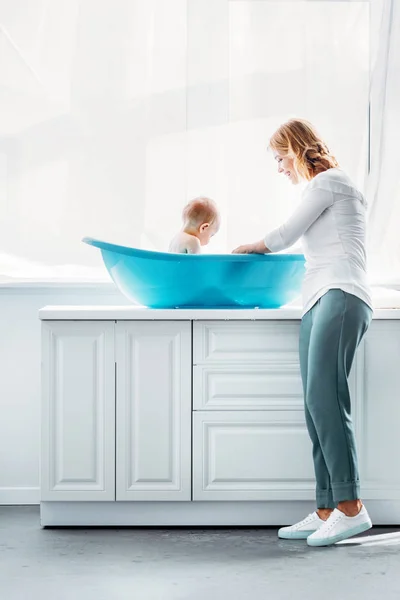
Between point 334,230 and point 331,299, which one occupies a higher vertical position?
point 334,230

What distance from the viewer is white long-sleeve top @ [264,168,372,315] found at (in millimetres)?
2414

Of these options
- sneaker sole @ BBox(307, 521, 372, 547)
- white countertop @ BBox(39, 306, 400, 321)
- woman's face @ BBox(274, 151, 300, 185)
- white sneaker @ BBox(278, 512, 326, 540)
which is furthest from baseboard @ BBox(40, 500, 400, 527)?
woman's face @ BBox(274, 151, 300, 185)

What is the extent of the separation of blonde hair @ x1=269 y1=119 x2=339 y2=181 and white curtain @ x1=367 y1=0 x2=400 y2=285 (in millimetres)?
732

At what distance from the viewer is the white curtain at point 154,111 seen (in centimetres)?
313

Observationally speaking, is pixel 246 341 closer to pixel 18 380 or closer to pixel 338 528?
pixel 338 528

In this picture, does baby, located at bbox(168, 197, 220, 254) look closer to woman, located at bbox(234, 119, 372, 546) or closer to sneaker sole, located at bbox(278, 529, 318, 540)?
woman, located at bbox(234, 119, 372, 546)

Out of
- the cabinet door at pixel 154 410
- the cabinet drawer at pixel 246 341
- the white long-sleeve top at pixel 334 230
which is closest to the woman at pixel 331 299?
the white long-sleeve top at pixel 334 230

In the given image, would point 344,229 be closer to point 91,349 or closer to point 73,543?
point 91,349

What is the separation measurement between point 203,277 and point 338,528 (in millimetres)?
848

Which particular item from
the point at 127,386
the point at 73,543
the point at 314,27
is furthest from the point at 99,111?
the point at 73,543

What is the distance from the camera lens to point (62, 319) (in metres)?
2.62

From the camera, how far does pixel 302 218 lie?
7.98 feet

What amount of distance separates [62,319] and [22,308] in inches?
21.7

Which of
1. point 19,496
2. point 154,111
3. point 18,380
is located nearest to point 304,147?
point 154,111
